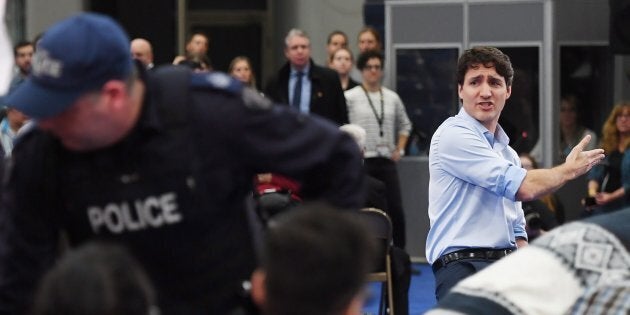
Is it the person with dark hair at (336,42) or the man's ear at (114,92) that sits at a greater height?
the person with dark hair at (336,42)

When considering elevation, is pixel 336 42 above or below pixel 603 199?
above

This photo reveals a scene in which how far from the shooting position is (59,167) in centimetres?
332

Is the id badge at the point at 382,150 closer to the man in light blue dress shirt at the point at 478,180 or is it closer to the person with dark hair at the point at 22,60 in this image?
→ the person with dark hair at the point at 22,60

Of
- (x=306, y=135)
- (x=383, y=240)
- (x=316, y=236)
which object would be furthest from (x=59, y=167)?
(x=383, y=240)

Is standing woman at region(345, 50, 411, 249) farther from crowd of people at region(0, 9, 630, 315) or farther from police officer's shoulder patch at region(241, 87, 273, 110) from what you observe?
police officer's shoulder patch at region(241, 87, 273, 110)

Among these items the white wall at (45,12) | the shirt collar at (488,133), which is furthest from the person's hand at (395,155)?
the shirt collar at (488,133)

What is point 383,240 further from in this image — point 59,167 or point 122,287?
point 122,287

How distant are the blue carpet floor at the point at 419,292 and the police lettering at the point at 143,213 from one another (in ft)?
20.0

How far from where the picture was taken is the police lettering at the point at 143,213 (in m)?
3.27

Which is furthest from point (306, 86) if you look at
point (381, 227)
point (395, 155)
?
point (381, 227)

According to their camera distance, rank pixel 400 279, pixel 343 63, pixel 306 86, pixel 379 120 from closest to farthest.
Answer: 1. pixel 400 279
2. pixel 306 86
3. pixel 379 120
4. pixel 343 63

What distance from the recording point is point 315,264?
2.54 metres

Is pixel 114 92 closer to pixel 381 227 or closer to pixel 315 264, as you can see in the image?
pixel 315 264

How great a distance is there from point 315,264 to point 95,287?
41cm
